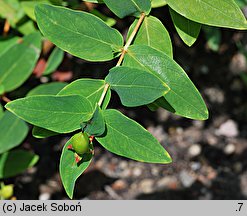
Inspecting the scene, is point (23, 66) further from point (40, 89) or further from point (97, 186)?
point (97, 186)

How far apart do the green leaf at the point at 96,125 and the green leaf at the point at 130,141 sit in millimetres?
27

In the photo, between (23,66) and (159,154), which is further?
(23,66)

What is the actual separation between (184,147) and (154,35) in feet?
3.64

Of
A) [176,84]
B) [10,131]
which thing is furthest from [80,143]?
[10,131]

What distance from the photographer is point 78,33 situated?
0.93m

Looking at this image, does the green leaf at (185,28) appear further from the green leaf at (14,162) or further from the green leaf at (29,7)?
the green leaf at (14,162)

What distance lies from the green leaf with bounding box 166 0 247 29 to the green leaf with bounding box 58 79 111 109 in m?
0.20

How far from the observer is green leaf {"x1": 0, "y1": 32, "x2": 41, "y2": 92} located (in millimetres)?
1380

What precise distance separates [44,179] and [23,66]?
2.24 ft

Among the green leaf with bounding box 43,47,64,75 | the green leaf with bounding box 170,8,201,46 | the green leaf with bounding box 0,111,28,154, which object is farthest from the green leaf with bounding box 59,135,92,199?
the green leaf with bounding box 43,47,64,75

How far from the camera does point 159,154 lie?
2.82 ft

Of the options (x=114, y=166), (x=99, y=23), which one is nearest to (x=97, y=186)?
(x=114, y=166)

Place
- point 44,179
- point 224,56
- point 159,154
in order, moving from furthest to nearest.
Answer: point 224,56 → point 44,179 → point 159,154
